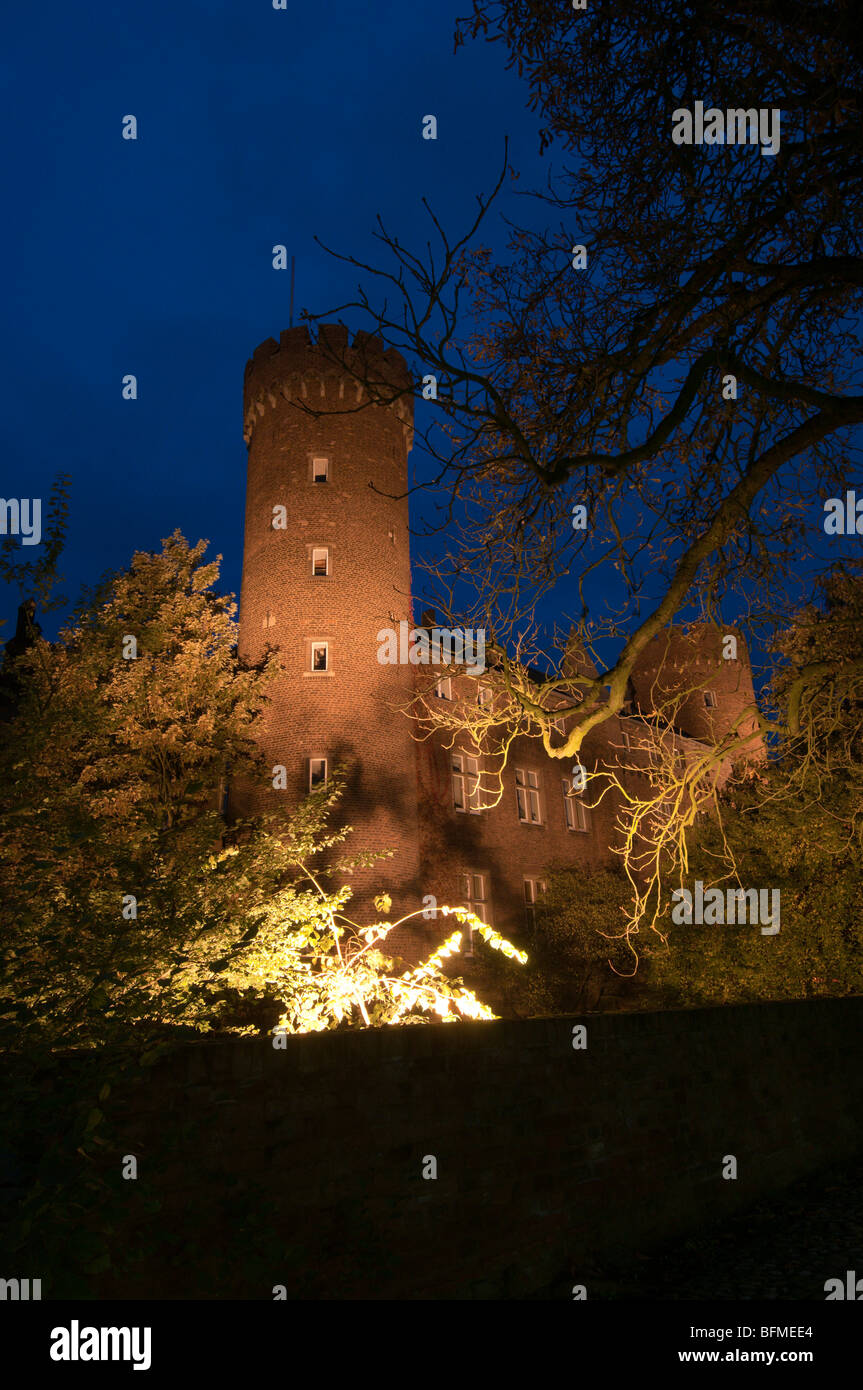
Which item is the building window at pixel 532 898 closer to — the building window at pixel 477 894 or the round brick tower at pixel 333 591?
the building window at pixel 477 894

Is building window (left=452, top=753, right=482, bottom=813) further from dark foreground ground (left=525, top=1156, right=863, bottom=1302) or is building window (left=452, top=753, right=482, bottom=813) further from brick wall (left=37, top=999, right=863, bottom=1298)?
dark foreground ground (left=525, top=1156, right=863, bottom=1302)

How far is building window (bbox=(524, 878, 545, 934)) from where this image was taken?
27453mm

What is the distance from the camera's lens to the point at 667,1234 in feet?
25.2

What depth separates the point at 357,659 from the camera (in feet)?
79.0

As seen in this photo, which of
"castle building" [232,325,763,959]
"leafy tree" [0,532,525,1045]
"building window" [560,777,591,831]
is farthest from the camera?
"building window" [560,777,591,831]

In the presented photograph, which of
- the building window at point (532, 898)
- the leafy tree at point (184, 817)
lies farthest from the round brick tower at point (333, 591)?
the building window at point (532, 898)

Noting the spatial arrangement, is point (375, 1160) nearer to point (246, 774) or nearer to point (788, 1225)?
point (788, 1225)

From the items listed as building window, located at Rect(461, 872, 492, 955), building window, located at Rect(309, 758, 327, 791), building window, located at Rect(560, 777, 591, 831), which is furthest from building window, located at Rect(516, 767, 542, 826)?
building window, located at Rect(309, 758, 327, 791)

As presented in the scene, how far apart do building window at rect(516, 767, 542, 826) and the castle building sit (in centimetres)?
16

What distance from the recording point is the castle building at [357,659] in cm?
2312

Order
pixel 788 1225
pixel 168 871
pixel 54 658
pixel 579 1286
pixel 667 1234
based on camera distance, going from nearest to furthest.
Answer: pixel 579 1286
pixel 667 1234
pixel 788 1225
pixel 168 871
pixel 54 658

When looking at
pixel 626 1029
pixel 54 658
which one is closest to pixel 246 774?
pixel 54 658

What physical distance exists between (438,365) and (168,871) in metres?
10.00

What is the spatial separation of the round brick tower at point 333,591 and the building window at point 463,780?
9.40 ft
